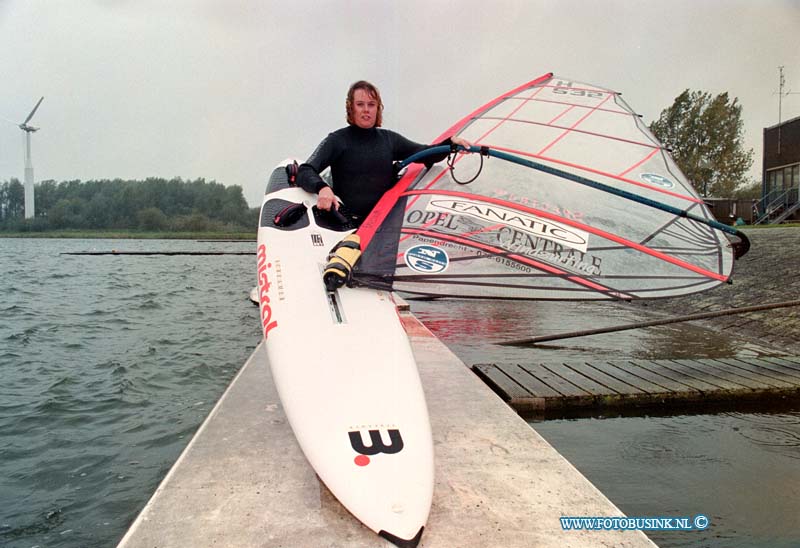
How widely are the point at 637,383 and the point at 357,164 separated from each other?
2.76 metres

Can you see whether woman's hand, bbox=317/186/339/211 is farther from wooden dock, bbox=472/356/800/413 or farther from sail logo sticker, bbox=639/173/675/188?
sail logo sticker, bbox=639/173/675/188

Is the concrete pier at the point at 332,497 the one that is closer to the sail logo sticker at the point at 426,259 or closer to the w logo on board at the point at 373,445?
the w logo on board at the point at 373,445

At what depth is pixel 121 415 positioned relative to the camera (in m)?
4.23

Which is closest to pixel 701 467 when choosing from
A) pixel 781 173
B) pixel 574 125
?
pixel 574 125

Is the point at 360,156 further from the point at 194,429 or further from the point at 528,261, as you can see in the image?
the point at 194,429

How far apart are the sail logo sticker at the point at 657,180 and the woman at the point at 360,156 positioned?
4.24 feet

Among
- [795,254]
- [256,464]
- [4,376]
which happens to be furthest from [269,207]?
[795,254]

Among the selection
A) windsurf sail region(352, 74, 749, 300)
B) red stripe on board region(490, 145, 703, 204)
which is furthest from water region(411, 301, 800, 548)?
red stripe on board region(490, 145, 703, 204)

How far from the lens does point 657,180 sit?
366 centimetres

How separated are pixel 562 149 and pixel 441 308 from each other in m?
5.53

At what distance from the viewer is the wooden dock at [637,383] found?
13.0 feet

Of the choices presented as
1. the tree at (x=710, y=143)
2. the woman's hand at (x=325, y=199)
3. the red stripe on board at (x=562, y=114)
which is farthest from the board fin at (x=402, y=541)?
the tree at (x=710, y=143)

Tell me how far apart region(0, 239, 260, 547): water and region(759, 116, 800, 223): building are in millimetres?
18238

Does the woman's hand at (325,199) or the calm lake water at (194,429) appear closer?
the calm lake water at (194,429)
